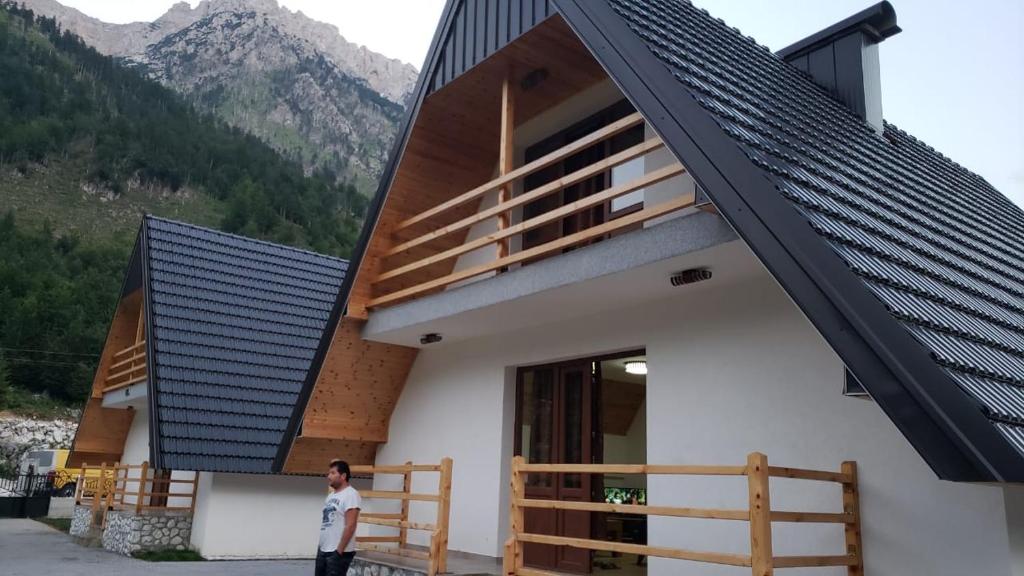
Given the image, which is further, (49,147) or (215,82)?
(215,82)

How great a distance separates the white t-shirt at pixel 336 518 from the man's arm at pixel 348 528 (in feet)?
0.11

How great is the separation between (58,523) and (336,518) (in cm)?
1675

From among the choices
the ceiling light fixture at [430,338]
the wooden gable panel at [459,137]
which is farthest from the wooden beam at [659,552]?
the wooden gable panel at [459,137]

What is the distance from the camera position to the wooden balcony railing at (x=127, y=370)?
15422 millimetres

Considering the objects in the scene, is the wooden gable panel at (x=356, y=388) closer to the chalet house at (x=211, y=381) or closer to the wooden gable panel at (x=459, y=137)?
the wooden gable panel at (x=459, y=137)

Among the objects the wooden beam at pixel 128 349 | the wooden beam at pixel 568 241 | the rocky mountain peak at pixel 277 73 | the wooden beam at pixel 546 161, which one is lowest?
the wooden beam at pixel 568 241

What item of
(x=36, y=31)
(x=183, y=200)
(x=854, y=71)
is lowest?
(x=854, y=71)

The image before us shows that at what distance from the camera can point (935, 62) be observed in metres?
22.7

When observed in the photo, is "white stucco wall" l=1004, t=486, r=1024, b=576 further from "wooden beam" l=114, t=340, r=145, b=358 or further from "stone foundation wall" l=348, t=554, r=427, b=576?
"wooden beam" l=114, t=340, r=145, b=358

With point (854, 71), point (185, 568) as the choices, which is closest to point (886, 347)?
point (854, 71)

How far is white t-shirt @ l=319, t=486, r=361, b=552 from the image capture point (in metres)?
6.43

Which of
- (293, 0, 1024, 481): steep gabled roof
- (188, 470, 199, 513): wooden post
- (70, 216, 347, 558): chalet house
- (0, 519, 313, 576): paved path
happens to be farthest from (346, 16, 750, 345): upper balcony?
(188, 470, 199, 513): wooden post

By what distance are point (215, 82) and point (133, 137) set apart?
44.6 metres

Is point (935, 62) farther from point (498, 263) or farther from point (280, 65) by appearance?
point (280, 65)
